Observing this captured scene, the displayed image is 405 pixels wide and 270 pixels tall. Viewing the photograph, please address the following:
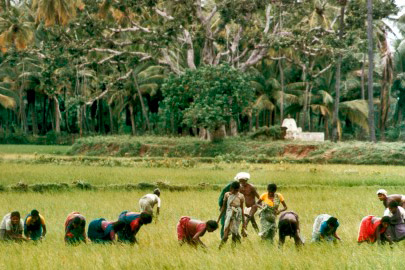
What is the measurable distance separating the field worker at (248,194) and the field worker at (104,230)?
82.6 inches

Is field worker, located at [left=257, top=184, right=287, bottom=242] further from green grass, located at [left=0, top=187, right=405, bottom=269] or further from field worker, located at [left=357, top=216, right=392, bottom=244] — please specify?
field worker, located at [left=357, top=216, right=392, bottom=244]

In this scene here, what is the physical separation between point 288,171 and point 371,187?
4.32 meters

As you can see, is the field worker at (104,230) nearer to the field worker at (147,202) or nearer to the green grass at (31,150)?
the field worker at (147,202)

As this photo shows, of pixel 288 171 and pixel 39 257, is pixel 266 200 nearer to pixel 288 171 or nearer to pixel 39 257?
pixel 39 257

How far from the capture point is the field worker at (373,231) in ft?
28.1

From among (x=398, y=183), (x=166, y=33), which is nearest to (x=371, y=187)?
(x=398, y=183)

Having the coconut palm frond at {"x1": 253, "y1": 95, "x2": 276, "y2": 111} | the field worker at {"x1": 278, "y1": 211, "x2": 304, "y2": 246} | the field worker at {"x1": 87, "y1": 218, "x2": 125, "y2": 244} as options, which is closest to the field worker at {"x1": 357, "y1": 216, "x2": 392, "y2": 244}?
the field worker at {"x1": 278, "y1": 211, "x2": 304, "y2": 246}

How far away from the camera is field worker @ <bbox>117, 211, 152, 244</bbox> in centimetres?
849

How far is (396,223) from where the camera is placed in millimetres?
8656

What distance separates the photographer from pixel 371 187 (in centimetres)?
1702

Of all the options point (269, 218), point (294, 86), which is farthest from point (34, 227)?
point (294, 86)

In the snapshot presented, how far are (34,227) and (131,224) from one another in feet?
4.46

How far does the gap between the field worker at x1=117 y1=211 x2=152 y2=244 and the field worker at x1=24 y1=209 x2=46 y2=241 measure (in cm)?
106

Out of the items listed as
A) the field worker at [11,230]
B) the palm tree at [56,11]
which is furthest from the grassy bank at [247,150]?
the field worker at [11,230]
